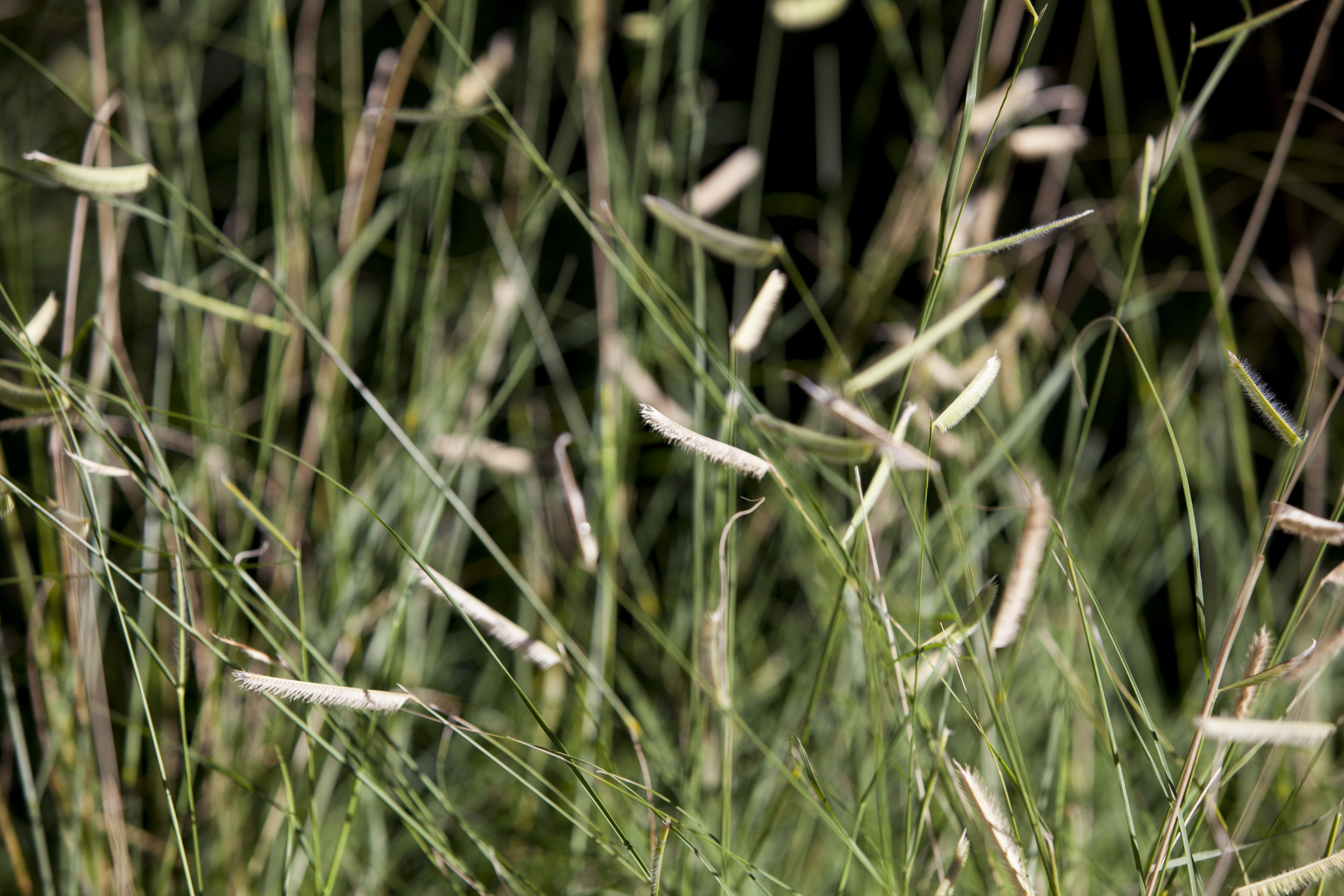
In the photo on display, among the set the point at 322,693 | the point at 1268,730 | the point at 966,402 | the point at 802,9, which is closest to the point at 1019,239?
the point at 966,402

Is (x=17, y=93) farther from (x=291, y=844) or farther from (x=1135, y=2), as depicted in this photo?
(x=1135, y=2)

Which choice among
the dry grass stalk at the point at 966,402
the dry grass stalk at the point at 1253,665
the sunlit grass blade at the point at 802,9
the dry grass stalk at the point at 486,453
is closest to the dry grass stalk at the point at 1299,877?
the dry grass stalk at the point at 1253,665

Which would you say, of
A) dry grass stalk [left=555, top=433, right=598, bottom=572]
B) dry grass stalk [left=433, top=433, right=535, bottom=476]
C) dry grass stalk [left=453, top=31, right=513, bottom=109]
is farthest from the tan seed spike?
dry grass stalk [left=453, top=31, right=513, bottom=109]

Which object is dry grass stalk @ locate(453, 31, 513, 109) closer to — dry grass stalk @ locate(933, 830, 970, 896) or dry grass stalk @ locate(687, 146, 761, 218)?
dry grass stalk @ locate(687, 146, 761, 218)

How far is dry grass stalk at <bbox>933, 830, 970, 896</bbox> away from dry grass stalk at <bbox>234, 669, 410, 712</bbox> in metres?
0.19

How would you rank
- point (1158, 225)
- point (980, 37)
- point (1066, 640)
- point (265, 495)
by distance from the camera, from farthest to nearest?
point (1158, 225), point (265, 495), point (1066, 640), point (980, 37)

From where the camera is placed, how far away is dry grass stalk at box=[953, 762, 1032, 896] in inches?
11.2

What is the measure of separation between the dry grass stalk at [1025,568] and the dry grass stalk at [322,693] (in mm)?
218

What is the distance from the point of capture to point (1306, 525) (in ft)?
0.88

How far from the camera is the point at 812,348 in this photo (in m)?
0.78

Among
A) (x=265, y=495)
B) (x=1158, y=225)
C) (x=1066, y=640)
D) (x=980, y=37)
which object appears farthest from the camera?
(x=1158, y=225)

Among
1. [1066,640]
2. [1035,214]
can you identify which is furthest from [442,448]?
[1035,214]

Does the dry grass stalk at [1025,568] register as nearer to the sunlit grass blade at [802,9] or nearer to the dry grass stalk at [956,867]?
the dry grass stalk at [956,867]

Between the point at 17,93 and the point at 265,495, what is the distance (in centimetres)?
48
